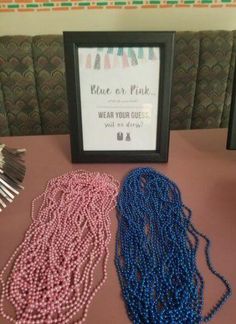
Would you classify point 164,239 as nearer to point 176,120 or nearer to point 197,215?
point 197,215

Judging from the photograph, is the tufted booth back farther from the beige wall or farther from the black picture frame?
the black picture frame

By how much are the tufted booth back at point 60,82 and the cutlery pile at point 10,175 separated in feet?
1.43

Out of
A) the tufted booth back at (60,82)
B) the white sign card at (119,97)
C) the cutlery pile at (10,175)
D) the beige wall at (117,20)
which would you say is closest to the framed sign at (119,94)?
the white sign card at (119,97)

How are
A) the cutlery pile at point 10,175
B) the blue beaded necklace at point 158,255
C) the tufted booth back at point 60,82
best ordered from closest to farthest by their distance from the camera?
the blue beaded necklace at point 158,255, the cutlery pile at point 10,175, the tufted booth back at point 60,82

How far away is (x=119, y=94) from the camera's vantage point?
2.31 feet

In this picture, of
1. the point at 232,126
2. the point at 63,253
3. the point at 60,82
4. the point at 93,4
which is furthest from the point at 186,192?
the point at 93,4

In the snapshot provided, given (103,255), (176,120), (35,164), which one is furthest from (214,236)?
(176,120)

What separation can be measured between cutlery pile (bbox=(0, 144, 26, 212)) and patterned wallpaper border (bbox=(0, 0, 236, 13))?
1.99ft

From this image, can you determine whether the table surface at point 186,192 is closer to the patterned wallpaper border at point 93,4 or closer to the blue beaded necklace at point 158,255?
the blue beaded necklace at point 158,255

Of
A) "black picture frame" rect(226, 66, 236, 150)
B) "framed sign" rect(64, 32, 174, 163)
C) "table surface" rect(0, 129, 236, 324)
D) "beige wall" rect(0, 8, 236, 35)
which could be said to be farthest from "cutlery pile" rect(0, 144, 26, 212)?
"beige wall" rect(0, 8, 236, 35)

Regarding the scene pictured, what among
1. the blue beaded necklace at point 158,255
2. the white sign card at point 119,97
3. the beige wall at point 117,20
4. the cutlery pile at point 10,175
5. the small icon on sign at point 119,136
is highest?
the beige wall at point 117,20

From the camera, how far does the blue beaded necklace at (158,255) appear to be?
45 cm

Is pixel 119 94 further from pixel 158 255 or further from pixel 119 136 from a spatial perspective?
pixel 158 255

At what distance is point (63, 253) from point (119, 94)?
0.34 meters
